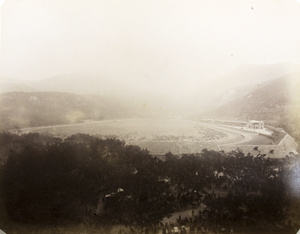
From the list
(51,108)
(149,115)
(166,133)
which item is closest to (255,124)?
(166,133)

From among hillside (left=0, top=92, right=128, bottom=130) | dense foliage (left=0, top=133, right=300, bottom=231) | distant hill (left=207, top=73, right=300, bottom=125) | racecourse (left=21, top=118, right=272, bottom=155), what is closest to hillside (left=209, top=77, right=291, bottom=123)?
distant hill (left=207, top=73, right=300, bottom=125)

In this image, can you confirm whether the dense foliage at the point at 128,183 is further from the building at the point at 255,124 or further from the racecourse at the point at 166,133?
the building at the point at 255,124

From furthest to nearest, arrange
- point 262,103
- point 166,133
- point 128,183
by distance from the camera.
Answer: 1. point 262,103
2. point 166,133
3. point 128,183

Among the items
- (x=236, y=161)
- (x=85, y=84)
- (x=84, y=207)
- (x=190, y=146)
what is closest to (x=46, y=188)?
(x=84, y=207)

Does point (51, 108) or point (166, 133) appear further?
point (51, 108)

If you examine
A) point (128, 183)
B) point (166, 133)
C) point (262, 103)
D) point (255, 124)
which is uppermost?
point (262, 103)

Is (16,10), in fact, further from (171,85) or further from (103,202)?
(103,202)

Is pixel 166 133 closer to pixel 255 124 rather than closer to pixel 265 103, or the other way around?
pixel 255 124
